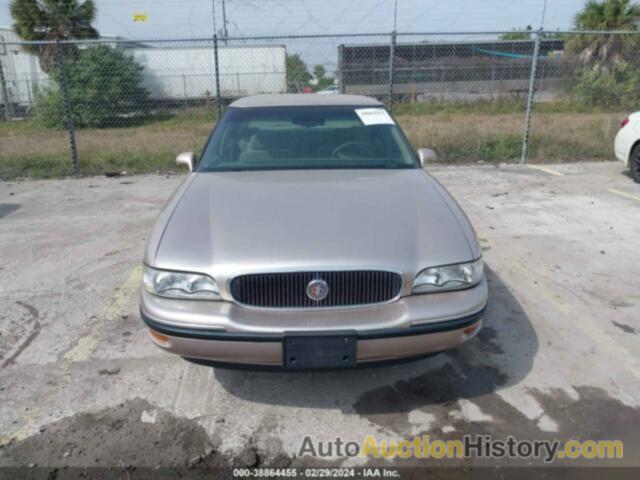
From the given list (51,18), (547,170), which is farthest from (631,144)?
(51,18)

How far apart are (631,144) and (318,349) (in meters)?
7.48

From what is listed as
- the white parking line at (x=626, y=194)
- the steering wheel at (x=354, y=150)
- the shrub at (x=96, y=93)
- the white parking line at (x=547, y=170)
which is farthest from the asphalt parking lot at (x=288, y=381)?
the shrub at (x=96, y=93)

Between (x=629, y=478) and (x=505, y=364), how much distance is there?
3.06 ft

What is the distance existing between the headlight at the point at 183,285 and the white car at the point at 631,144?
765cm

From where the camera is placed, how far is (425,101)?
20.1 meters

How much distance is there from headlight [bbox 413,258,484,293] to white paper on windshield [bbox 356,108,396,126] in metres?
1.74

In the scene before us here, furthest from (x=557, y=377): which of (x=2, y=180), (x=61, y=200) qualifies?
(x=2, y=180)

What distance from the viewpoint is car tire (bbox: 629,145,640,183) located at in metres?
7.72

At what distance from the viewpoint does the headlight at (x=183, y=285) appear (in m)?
2.42

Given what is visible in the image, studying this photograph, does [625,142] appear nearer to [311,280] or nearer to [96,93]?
[311,280]

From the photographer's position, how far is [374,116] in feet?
13.1

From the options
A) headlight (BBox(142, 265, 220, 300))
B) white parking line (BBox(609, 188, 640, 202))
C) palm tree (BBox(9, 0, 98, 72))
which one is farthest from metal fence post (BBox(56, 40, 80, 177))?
palm tree (BBox(9, 0, 98, 72))

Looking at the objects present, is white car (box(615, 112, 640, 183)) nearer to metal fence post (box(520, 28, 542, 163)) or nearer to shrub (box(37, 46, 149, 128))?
metal fence post (box(520, 28, 542, 163))

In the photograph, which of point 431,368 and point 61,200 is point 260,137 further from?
point 61,200
